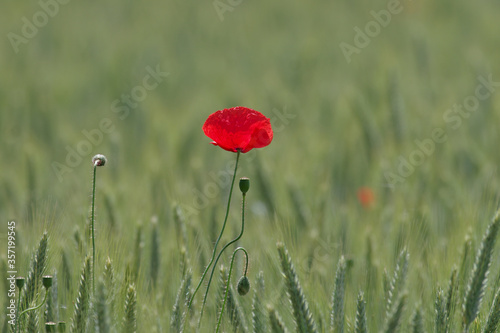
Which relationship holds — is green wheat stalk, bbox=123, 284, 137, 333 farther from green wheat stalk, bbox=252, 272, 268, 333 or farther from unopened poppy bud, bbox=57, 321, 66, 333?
green wheat stalk, bbox=252, 272, 268, 333

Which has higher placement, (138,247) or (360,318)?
(138,247)

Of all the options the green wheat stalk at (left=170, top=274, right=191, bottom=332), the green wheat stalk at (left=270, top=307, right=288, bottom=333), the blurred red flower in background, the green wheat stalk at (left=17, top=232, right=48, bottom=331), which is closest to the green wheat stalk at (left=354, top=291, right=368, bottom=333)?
the green wheat stalk at (left=270, top=307, right=288, bottom=333)

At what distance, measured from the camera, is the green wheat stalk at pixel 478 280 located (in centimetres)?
128

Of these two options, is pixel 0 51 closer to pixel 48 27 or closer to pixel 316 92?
pixel 48 27

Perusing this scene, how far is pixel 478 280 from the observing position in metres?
1.29

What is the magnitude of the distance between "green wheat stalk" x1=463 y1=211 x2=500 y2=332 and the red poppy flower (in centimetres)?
54

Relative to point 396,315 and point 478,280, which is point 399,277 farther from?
point 396,315

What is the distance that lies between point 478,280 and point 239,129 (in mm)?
604

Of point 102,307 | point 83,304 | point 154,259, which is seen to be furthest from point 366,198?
point 102,307

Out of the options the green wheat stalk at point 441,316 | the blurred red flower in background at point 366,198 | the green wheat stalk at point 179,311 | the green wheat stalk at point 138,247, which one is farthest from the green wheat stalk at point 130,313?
the blurred red flower in background at point 366,198

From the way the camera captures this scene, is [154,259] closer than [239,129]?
No

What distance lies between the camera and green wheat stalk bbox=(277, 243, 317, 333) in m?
1.19

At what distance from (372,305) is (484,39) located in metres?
4.80

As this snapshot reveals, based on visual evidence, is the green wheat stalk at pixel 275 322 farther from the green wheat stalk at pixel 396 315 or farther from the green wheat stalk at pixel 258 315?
the green wheat stalk at pixel 396 315
